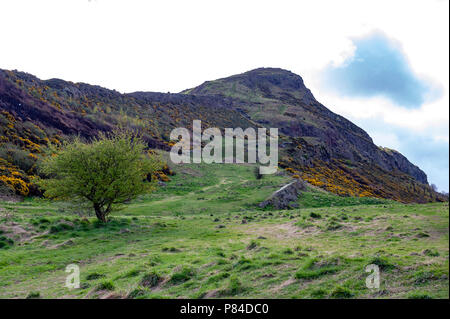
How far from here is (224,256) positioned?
13.7 m

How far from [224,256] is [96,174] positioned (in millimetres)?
14996

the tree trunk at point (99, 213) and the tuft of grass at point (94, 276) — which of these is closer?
the tuft of grass at point (94, 276)

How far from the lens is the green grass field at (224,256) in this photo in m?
8.81

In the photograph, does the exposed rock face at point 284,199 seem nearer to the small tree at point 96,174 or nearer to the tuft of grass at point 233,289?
the small tree at point 96,174

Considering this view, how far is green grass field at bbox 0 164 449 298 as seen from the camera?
8.81 m

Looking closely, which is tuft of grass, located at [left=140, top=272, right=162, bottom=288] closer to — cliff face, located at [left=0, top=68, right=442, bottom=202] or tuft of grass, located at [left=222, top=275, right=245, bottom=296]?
tuft of grass, located at [left=222, top=275, right=245, bottom=296]

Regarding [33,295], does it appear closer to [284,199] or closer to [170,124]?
[284,199]

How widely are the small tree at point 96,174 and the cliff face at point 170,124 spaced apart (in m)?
16.8

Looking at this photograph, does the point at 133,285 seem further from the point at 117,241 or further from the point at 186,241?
the point at 117,241

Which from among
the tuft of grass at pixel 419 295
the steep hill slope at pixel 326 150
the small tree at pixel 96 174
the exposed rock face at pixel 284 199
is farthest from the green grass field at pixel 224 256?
the steep hill slope at pixel 326 150

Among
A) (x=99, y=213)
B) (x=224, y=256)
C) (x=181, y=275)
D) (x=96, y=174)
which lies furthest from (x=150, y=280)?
(x=99, y=213)

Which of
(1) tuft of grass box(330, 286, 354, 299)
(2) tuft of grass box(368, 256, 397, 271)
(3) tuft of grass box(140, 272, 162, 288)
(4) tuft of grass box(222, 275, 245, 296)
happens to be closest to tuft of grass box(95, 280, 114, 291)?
(3) tuft of grass box(140, 272, 162, 288)
